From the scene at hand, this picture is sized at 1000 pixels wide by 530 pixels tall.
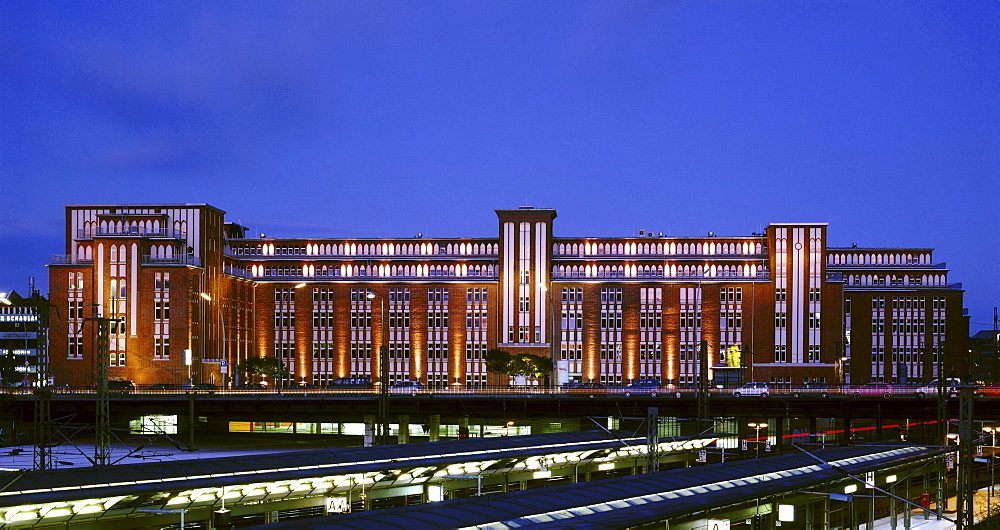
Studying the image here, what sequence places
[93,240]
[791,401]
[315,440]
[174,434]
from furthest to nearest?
[93,240] < [315,440] < [174,434] < [791,401]

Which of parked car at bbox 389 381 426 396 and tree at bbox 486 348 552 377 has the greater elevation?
tree at bbox 486 348 552 377

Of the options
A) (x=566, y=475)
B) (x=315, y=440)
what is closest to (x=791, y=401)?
(x=566, y=475)

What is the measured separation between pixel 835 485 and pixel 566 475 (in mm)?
20134

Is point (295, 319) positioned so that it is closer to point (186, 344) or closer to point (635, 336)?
point (186, 344)

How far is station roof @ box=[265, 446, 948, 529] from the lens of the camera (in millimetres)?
28125

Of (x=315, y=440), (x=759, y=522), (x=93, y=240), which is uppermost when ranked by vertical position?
(x=93, y=240)

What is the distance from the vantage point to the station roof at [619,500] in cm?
2812

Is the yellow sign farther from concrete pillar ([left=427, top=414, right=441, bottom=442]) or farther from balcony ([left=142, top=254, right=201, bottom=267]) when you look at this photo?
balcony ([left=142, top=254, right=201, bottom=267])

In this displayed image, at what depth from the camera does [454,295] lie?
126 metres

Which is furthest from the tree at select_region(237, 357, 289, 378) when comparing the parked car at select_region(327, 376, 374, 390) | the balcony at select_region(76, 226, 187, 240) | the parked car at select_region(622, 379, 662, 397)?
the parked car at select_region(622, 379, 662, 397)

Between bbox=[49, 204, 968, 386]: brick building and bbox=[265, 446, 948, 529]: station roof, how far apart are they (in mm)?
79390

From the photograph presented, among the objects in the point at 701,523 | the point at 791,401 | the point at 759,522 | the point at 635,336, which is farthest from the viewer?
the point at 635,336

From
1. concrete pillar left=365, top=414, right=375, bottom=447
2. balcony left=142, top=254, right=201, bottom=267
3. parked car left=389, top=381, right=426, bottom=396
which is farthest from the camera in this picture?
balcony left=142, top=254, right=201, bottom=267

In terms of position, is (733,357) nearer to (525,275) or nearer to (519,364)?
(519,364)
